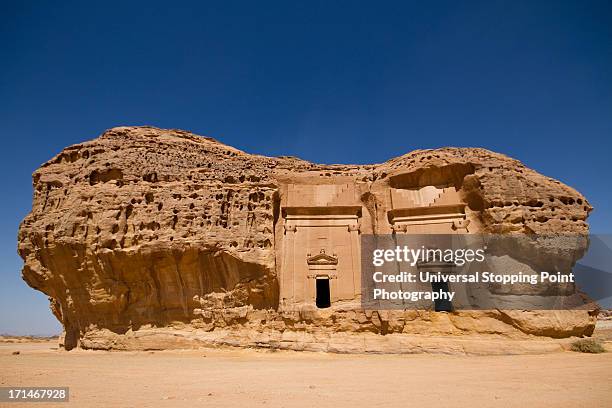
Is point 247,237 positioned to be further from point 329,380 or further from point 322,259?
point 329,380

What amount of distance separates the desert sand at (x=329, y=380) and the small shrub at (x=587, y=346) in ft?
2.20

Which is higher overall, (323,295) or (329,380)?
(323,295)

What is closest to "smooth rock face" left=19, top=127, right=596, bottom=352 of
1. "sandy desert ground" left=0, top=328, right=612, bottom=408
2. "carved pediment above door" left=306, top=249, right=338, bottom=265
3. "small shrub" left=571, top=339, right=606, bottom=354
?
"carved pediment above door" left=306, top=249, right=338, bottom=265

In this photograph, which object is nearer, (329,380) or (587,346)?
(329,380)

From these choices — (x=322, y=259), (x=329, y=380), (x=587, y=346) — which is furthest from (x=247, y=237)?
(x=587, y=346)

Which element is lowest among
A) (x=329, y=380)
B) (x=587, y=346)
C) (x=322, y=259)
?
(x=587, y=346)

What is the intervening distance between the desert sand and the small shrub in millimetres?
671

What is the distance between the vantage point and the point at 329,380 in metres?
9.73

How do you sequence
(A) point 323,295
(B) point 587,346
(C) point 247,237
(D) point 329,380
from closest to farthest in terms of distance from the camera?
(D) point 329,380
(B) point 587,346
(C) point 247,237
(A) point 323,295

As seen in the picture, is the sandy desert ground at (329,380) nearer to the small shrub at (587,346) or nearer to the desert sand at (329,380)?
the desert sand at (329,380)

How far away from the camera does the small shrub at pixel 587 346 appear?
15.1 m

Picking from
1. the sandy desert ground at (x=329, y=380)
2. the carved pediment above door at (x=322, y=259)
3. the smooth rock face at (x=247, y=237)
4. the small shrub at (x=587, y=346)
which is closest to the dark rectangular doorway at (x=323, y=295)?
the smooth rock face at (x=247, y=237)

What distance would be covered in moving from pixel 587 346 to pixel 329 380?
38.9 ft

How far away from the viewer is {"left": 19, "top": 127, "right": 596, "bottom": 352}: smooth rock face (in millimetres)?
17656
